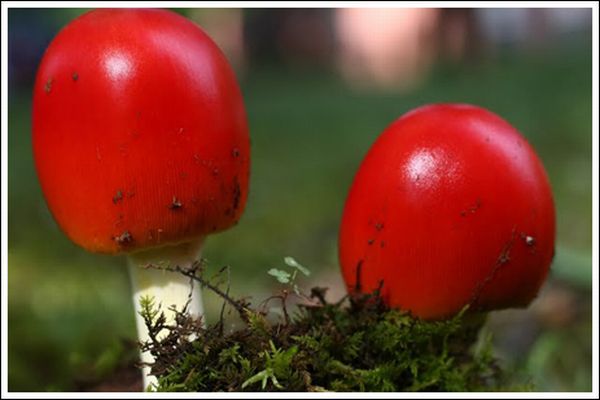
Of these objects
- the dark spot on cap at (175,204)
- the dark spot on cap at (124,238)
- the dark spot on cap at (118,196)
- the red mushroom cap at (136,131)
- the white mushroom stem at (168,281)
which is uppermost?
the red mushroom cap at (136,131)

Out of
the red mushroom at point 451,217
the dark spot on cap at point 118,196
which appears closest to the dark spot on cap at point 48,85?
the dark spot on cap at point 118,196

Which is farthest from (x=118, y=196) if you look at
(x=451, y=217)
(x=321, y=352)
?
(x=451, y=217)

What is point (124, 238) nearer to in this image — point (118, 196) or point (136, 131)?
point (118, 196)

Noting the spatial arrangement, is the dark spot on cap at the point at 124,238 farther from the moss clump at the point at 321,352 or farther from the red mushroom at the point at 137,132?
the moss clump at the point at 321,352

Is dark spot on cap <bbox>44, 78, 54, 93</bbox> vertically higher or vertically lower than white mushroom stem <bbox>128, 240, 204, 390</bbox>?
higher

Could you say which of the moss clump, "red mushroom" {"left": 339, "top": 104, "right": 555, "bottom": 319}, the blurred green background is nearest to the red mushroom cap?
the moss clump

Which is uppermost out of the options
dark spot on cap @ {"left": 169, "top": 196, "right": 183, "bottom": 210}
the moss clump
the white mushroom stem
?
dark spot on cap @ {"left": 169, "top": 196, "right": 183, "bottom": 210}

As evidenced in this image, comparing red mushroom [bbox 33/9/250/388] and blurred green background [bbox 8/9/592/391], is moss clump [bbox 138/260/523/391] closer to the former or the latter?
red mushroom [bbox 33/9/250/388]
